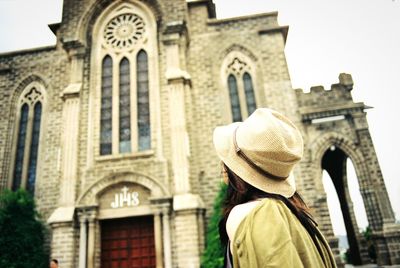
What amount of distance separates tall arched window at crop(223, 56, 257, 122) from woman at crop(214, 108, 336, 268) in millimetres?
11725

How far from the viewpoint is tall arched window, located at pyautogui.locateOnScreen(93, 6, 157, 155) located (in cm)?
1262

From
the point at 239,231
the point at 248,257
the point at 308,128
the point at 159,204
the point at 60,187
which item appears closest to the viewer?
the point at 248,257

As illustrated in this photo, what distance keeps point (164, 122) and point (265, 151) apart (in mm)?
11121

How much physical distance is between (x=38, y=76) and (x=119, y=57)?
3.99m

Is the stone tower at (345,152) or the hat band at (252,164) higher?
the stone tower at (345,152)

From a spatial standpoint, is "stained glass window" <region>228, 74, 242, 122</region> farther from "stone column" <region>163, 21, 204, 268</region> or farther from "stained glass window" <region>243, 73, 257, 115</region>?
"stone column" <region>163, 21, 204, 268</region>

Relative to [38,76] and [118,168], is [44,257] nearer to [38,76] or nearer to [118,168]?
[118,168]

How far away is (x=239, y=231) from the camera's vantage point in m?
1.35

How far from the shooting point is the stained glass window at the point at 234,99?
1342 cm

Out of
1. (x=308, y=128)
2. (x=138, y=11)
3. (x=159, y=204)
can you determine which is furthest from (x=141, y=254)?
(x=138, y=11)

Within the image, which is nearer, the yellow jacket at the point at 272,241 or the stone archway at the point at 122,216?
the yellow jacket at the point at 272,241

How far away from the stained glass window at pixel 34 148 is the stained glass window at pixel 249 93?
902 cm

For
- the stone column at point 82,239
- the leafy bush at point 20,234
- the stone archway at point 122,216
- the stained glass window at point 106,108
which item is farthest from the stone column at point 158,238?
the leafy bush at point 20,234

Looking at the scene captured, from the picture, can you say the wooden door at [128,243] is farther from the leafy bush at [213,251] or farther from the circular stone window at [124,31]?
the circular stone window at [124,31]
